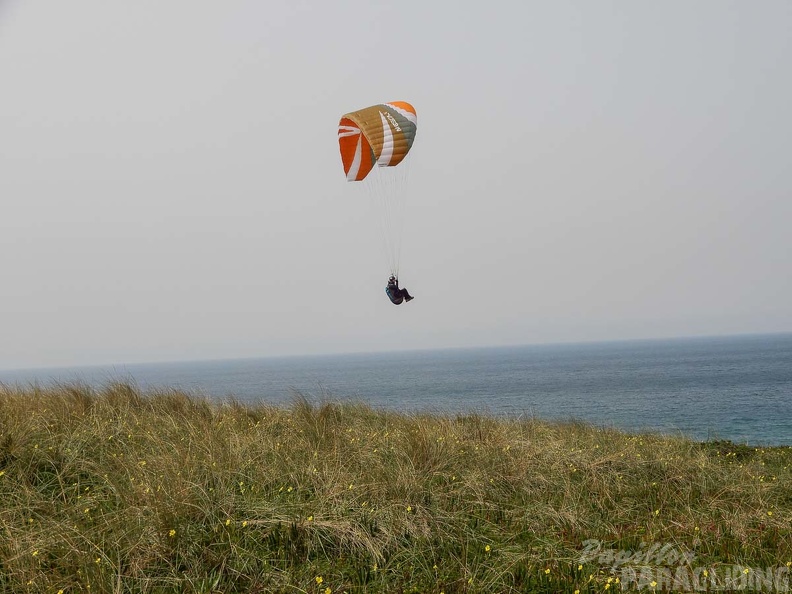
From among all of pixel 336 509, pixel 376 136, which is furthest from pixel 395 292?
→ pixel 336 509

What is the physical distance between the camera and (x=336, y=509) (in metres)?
5.54

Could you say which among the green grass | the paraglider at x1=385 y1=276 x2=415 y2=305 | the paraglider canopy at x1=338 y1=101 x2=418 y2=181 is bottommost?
the green grass

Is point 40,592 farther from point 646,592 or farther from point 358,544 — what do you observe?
point 646,592

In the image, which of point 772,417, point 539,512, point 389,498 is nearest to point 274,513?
point 389,498

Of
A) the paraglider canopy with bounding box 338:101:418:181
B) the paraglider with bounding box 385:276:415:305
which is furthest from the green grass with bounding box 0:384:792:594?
the paraglider canopy with bounding box 338:101:418:181

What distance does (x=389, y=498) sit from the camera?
6039mm

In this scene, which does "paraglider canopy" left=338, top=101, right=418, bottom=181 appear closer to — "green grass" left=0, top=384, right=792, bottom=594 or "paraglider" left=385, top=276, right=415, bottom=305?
"paraglider" left=385, top=276, right=415, bottom=305

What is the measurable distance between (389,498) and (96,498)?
3.13 m

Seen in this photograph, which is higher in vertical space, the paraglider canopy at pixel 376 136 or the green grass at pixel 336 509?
the paraglider canopy at pixel 376 136

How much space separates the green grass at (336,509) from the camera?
15.7 ft

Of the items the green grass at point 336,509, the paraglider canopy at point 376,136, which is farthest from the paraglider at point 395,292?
the green grass at point 336,509

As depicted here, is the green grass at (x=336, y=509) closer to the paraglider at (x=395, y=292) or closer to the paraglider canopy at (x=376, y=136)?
the paraglider at (x=395, y=292)

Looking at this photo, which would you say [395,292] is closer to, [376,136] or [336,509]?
[376,136]

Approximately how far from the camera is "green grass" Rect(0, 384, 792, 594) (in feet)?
15.7
